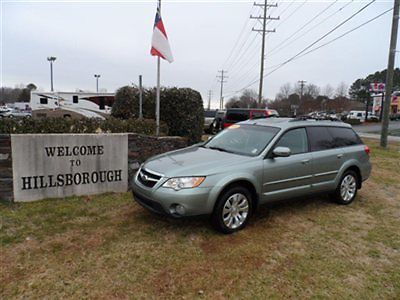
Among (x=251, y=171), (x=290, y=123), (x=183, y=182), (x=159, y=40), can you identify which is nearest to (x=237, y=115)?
(x=159, y=40)

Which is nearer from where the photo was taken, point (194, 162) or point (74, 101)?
point (194, 162)

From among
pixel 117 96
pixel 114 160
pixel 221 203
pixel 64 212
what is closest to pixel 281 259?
pixel 221 203

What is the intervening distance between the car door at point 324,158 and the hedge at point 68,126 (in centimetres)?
363

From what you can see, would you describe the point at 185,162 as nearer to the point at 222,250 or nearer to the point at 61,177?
the point at 222,250

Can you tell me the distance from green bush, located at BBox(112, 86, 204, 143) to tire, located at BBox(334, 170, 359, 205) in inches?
221

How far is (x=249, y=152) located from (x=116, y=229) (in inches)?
84.3

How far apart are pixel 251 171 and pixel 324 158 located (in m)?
1.64

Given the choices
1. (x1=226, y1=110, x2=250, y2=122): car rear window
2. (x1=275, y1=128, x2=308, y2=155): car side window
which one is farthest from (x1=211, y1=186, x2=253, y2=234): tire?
(x1=226, y1=110, x2=250, y2=122): car rear window

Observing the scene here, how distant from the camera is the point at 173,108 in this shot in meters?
9.67

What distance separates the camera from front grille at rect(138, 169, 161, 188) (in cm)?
370

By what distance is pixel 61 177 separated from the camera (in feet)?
16.3

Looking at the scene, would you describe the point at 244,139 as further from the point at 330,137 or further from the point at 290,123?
the point at 330,137

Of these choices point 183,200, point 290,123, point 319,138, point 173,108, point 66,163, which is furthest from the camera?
point 173,108

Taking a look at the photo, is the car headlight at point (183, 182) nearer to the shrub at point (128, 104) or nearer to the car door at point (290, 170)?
the car door at point (290, 170)
